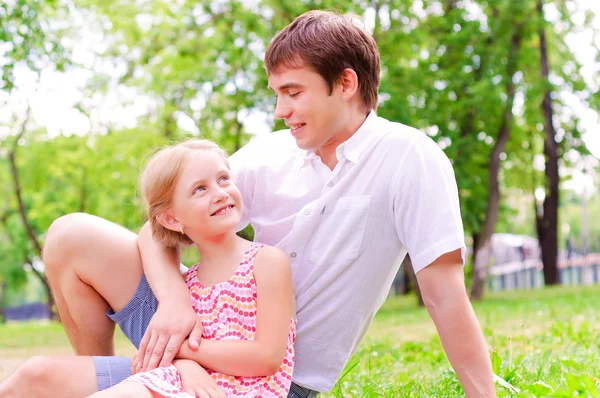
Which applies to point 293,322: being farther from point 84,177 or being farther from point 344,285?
point 84,177

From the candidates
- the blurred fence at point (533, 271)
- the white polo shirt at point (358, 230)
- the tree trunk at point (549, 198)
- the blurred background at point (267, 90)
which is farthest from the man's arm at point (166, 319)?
the blurred fence at point (533, 271)

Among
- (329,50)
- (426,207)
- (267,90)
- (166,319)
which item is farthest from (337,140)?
(267,90)

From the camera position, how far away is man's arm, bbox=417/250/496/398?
2285mm

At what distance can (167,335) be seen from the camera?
7.54 feet

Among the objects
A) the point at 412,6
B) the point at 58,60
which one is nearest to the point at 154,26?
the point at 58,60

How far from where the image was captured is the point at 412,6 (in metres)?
14.3

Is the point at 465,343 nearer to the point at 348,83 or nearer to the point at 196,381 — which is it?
the point at 196,381

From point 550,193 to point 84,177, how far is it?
11209 millimetres

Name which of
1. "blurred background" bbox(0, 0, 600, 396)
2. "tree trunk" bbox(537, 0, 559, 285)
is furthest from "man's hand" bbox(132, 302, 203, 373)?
"tree trunk" bbox(537, 0, 559, 285)

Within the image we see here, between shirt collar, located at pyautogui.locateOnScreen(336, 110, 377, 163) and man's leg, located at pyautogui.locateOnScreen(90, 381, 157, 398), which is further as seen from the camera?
shirt collar, located at pyautogui.locateOnScreen(336, 110, 377, 163)

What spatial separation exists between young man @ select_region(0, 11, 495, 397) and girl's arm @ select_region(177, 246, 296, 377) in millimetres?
78

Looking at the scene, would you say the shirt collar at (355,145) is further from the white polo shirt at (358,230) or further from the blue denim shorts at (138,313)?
the blue denim shorts at (138,313)

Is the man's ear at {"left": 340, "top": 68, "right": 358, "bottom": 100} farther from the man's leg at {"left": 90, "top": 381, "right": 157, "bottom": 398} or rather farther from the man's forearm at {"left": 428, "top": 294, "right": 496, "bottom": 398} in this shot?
the man's leg at {"left": 90, "top": 381, "right": 157, "bottom": 398}

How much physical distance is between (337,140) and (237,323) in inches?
29.6
